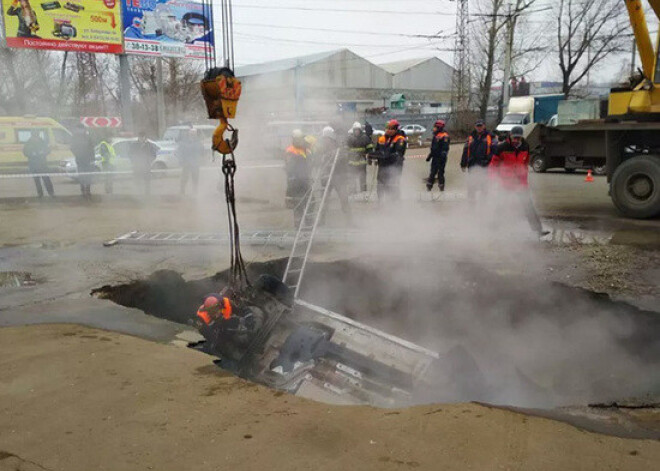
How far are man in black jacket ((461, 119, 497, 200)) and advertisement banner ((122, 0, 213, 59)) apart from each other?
563 inches

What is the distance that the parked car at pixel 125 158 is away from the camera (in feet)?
47.5

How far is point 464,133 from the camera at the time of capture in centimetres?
2953

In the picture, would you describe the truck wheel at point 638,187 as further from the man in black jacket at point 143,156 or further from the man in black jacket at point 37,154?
the man in black jacket at point 37,154

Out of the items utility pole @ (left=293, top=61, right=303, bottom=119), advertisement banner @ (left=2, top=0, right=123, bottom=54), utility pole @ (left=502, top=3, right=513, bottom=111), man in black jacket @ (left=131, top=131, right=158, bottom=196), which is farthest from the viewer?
utility pole @ (left=502, top=3, right=513, bottom=111)

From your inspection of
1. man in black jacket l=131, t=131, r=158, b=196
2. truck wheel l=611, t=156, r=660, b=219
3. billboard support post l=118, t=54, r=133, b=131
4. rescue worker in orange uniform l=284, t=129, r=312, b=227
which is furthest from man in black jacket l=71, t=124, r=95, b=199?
truck wheel l=611, t=156, r=660, b=219

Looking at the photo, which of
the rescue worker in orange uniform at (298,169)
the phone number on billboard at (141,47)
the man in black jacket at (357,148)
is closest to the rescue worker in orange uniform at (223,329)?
the rescue worker in orange uniform at (298,169)

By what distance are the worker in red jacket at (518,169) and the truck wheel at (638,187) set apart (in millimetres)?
2329

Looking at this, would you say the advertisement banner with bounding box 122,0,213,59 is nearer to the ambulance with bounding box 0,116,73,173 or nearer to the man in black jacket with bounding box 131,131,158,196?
the ambulance with bounding box 0,116,73,173

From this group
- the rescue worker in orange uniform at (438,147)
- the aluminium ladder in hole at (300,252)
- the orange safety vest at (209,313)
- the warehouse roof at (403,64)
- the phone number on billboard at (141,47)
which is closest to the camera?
the orange safety vest at (209,313)

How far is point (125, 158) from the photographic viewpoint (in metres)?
14.9

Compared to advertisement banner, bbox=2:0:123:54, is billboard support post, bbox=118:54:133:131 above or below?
below

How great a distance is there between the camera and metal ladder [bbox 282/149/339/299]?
5062mm

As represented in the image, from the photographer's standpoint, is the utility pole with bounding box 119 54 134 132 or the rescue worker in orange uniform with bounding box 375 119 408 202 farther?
the utility pole with bounding box 119 54 134 132

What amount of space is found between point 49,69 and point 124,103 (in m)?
2.83
